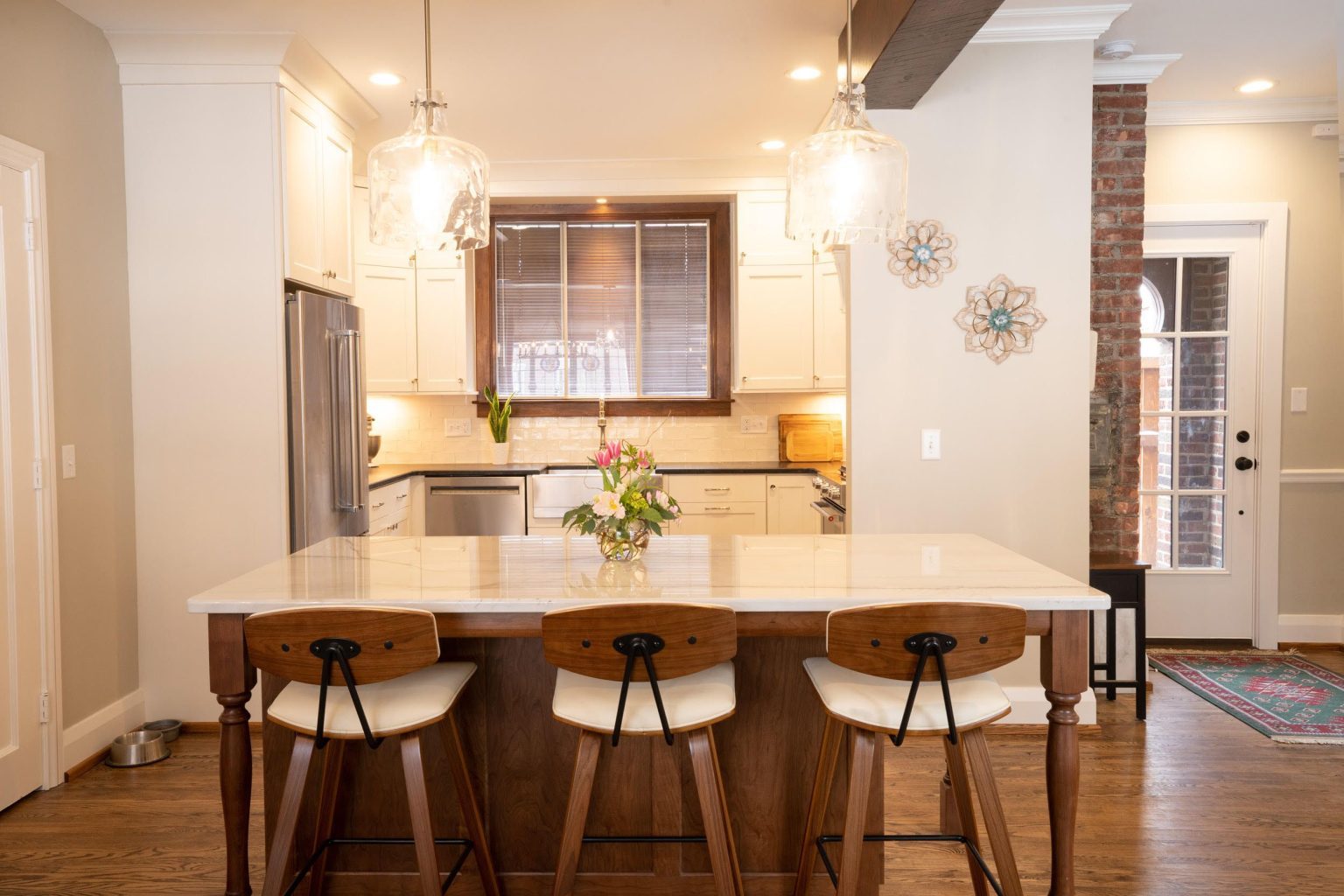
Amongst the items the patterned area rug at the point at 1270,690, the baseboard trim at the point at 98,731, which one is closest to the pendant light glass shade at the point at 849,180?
the patterned area rug at the point at 1270,690

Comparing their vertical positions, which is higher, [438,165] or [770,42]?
[770,42]

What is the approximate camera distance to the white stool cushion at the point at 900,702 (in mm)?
2006

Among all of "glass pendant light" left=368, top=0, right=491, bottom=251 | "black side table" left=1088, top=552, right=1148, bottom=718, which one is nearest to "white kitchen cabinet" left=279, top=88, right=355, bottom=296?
"glass pendant light" left=368, top=0, right=491, bottom=251

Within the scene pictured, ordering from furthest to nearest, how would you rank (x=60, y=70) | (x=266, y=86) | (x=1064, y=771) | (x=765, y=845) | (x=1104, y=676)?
1. (x=1104, y=676)
2. (x=266, y=86)
3. (x=60, y=70)
4. (x=765, y=845)
5. (x=1064, y=771)

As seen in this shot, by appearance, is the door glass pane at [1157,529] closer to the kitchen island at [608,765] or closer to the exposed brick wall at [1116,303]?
the exposed brick wall at [1116,303]

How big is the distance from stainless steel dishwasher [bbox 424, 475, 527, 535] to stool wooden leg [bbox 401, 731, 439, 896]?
3534 millimetres

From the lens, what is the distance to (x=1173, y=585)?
16.1 feet

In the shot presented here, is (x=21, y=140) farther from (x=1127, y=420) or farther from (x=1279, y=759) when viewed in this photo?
(x=1279, y=759)

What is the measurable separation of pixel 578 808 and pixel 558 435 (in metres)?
4.28

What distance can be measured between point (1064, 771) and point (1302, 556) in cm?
364

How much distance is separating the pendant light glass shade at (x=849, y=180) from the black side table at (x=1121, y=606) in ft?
7.20

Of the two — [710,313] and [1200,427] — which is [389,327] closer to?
[710,313]

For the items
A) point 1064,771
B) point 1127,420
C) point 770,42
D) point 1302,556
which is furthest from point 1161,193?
point 1064,771

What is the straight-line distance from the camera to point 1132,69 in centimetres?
404
